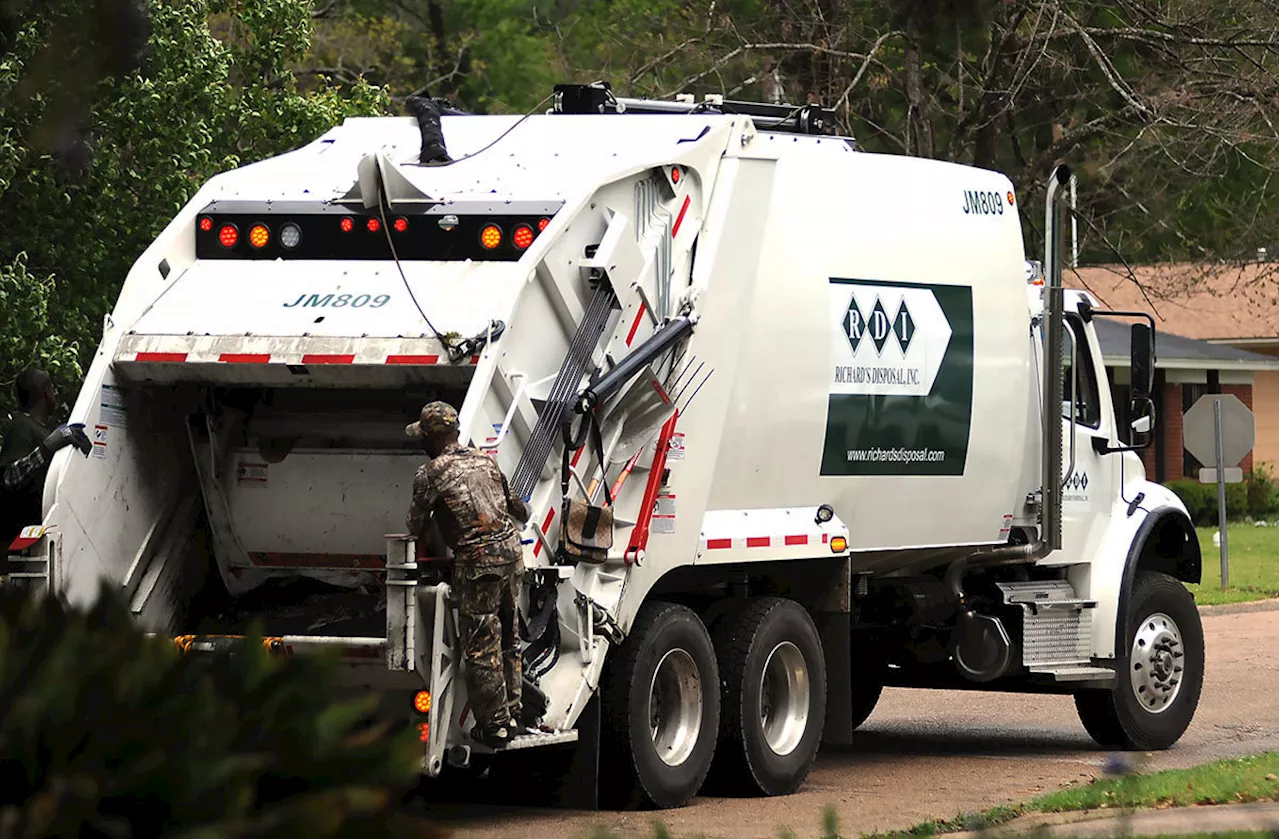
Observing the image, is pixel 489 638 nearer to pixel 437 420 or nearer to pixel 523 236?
pixel 437 420

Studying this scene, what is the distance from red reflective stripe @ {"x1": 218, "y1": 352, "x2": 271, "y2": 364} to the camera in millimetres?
9484

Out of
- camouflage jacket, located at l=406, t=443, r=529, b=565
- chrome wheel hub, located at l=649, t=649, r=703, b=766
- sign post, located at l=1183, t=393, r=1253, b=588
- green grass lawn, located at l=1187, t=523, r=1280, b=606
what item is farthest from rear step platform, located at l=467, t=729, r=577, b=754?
sign post, located at l=1183, t=393, r=1253, b=588

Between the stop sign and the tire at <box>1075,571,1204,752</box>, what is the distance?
1101cm

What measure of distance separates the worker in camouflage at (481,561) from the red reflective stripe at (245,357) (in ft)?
3.01

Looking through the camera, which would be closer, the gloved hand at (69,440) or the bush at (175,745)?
the bush at (175,745)

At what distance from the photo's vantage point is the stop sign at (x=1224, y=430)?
24047mm

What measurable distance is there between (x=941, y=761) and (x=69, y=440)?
17.8ft

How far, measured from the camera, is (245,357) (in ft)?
31.1

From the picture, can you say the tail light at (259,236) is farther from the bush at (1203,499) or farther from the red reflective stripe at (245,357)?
the bush at (1203,499)

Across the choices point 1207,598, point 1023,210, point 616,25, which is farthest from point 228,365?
point 616,25

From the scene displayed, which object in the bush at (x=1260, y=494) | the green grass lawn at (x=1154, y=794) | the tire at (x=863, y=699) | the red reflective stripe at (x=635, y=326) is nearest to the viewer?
the green grass lawn at (x=1154, y=794)

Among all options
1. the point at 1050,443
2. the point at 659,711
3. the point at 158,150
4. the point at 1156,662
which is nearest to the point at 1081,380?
the point at 1050,443

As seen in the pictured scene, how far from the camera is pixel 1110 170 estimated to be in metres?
27.7

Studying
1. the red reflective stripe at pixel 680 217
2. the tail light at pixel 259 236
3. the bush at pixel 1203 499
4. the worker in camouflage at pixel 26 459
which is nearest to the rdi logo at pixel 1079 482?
the red reflective stripe at pixel 680 217
